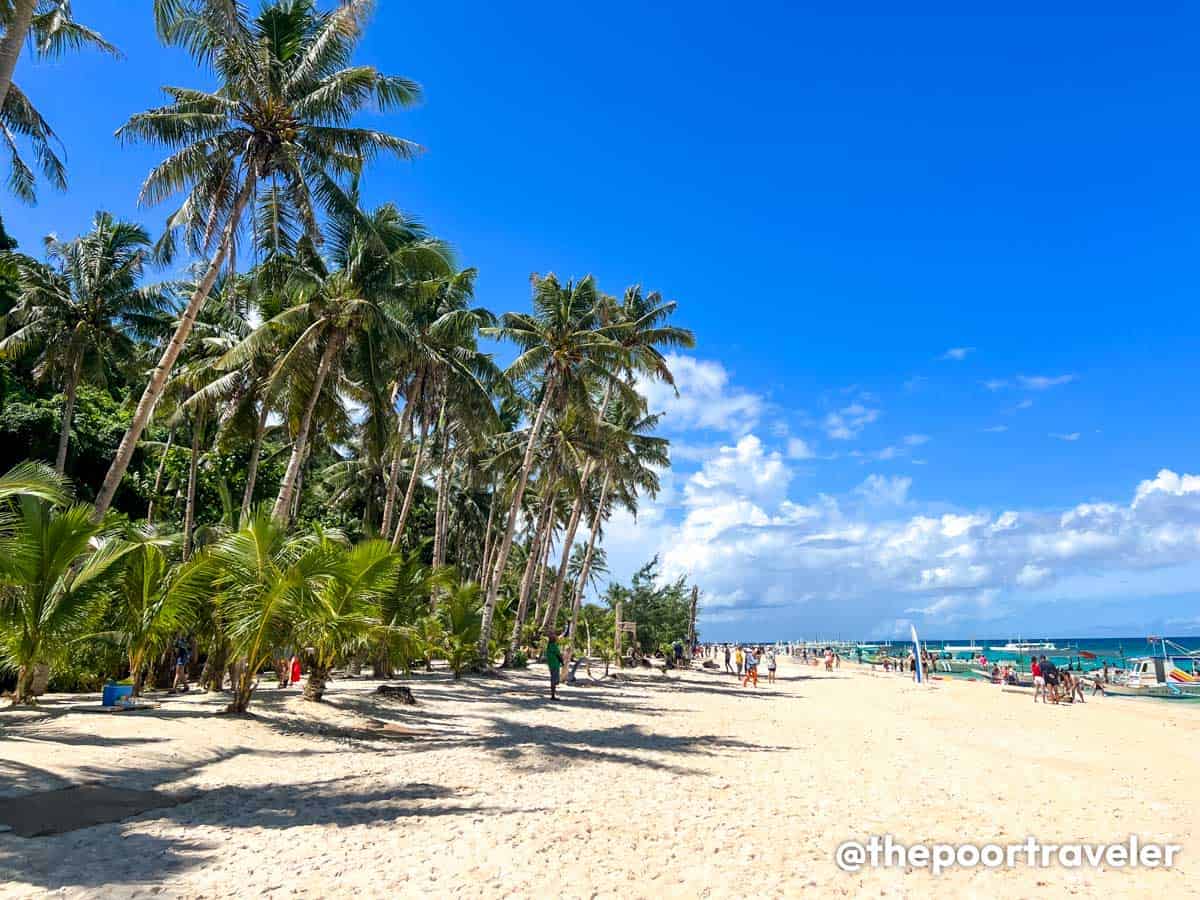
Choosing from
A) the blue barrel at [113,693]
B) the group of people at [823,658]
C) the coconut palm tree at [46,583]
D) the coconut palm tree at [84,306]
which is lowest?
the group of people at [823,658]

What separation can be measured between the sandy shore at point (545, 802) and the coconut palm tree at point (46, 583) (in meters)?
0.98

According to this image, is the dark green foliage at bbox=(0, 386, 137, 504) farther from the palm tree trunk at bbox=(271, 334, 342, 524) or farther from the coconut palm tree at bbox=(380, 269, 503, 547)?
the palm tree trunk at bbox=(271, 334, 342, 524)

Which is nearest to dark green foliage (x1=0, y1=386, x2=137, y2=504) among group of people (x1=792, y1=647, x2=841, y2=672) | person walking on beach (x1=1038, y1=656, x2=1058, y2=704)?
person walking on beach (x1=1038, y1=656, x2=1058, y2=704)

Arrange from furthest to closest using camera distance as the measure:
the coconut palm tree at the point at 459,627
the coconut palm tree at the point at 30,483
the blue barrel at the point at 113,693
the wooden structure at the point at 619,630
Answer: the wooden structure at the point at 619,630 < the coconut palm tree at the point at 459,627 < the blue barrel at the point at 113,693 < the coconut palm tree at the point at 30,483

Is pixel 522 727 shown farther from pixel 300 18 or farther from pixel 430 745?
pixel 300 18

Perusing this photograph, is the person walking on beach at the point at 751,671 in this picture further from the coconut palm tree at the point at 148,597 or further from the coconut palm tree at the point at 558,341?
the coconut palm tree at the point at 148,597

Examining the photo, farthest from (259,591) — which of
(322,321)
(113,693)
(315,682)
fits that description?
(322,321)

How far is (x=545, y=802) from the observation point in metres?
7.30

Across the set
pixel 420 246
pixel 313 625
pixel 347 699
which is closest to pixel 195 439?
pixel 420 246

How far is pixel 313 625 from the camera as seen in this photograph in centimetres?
1136

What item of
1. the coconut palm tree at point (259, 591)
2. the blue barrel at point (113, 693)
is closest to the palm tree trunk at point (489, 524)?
the coconut palm tree at point (259, 591)

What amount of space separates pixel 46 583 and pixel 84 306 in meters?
17.9

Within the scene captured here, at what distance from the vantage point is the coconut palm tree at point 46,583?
9141 mm

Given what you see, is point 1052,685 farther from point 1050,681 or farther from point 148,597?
point 148,597
